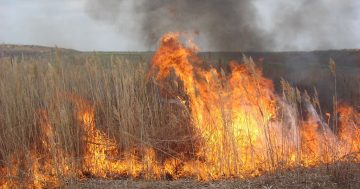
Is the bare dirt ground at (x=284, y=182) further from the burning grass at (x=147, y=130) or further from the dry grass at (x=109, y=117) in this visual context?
the burning grass at (x=147, y=130)

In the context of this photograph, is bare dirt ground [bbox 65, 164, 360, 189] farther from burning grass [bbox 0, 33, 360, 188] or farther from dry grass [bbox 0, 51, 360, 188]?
burning grass [bbox 0, 33, 360, 188]

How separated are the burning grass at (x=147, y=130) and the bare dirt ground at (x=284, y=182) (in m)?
0.19

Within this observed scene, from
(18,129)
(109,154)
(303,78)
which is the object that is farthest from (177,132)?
(303,78)

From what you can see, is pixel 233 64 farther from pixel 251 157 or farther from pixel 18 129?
pixel 18 129

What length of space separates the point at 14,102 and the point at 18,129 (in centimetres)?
43

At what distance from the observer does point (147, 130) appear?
6645 millimetres

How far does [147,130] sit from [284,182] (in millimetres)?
A: 2303

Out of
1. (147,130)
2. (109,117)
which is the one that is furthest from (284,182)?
(109,117)

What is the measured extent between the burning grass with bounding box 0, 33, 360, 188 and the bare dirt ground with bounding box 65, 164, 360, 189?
0.19 meters

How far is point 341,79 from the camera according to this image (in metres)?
12.0

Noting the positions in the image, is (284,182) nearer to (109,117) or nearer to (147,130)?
(147,130)

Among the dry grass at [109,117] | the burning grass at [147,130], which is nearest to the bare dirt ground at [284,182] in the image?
the dry grass at [109,117]

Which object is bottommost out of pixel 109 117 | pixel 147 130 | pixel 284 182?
pixel 284 182

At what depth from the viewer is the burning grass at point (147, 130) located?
19.8ft
